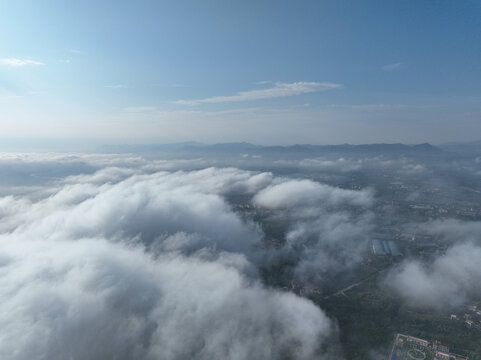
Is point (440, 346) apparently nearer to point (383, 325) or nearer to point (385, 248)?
point (383, 325)

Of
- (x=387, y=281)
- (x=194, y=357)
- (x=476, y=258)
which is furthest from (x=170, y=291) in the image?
(x=476, y=258)

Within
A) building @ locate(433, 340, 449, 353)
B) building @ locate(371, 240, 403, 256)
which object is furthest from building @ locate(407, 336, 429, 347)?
building @ locate(371, 240, 403, 256)

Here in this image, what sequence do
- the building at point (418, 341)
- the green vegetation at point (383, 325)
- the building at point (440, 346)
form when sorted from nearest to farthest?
the building at point (440, 346) → the green vegetation at point (383, 325) → the building at point (418, 341)

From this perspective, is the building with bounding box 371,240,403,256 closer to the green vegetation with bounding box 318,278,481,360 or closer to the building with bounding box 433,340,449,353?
the green vegetation with bounding box 318,278,481,360

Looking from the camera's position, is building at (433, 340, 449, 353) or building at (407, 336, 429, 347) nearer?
building at (433, 340, 449, 353)

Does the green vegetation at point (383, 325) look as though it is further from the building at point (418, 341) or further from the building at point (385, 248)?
the building at point (385, 248)

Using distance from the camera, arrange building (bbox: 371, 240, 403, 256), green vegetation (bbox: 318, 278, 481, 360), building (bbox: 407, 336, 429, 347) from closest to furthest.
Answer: green vegetation (bbox: 318, 278, 481, 360) → building (bbox: 407, 336, 429, 347) → building (bbox: 371, 240, 403, 256)

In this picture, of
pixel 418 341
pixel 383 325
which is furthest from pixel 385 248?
pixel 418 341

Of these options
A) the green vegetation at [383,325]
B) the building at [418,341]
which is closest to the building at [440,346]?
the green vegetation at [383,325]

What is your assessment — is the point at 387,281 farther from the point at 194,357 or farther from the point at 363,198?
the point at 363,198

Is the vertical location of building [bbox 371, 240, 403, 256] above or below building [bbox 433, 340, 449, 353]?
above

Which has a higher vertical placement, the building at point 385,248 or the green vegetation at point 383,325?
the building at point 385,248
